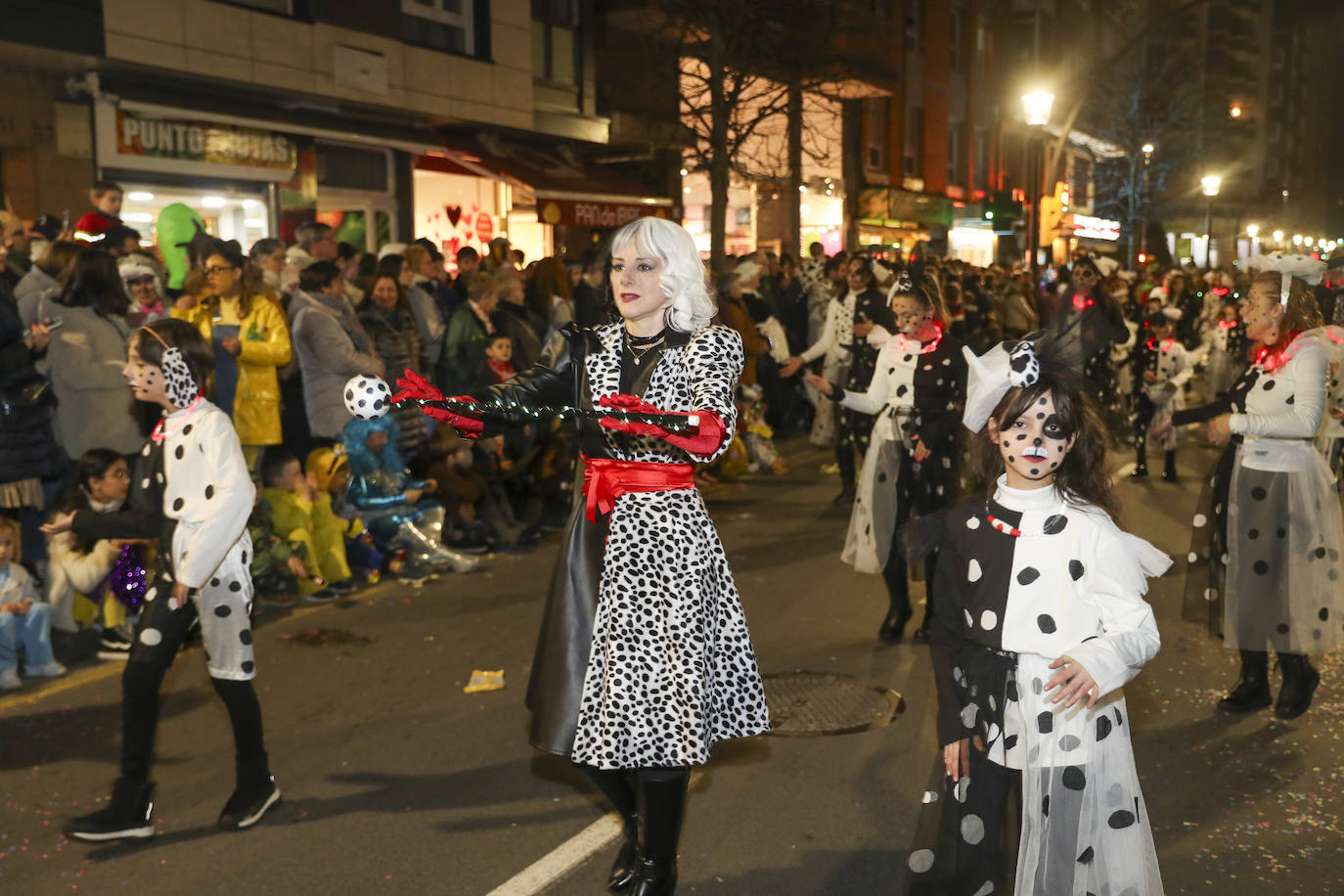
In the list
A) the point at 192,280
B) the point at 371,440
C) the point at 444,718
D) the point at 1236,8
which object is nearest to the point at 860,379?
the point at 371,440

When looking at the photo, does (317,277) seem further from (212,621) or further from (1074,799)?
(1074,799)

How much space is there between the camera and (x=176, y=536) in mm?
4578

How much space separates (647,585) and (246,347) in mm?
5466

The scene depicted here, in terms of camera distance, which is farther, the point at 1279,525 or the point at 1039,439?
the point at 1279,525

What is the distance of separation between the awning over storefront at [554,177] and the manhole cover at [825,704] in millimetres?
12672

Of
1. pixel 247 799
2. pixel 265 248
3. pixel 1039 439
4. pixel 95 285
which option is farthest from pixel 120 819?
pixel 265 248

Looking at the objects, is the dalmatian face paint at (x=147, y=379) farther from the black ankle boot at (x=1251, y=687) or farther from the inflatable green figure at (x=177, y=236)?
the inflatable green figure at (x=177, y=236)

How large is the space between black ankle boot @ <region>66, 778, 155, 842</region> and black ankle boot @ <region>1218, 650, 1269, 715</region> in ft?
15.7

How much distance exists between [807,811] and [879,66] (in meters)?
26.2

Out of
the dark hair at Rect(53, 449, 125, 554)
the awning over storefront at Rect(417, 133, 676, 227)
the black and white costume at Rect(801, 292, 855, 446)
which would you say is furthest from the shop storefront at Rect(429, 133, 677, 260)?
the dark hair at Rect(53, 449, 125, 554)

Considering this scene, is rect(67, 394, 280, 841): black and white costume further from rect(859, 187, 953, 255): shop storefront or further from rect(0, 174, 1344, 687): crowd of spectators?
rect(859, 187, 953, 255): shop storefront

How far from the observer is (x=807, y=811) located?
492cm

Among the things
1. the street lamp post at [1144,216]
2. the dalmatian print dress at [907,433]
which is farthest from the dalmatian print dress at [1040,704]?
the street lamp post at [1144,216]

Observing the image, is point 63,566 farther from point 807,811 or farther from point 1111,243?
point 1111,243
